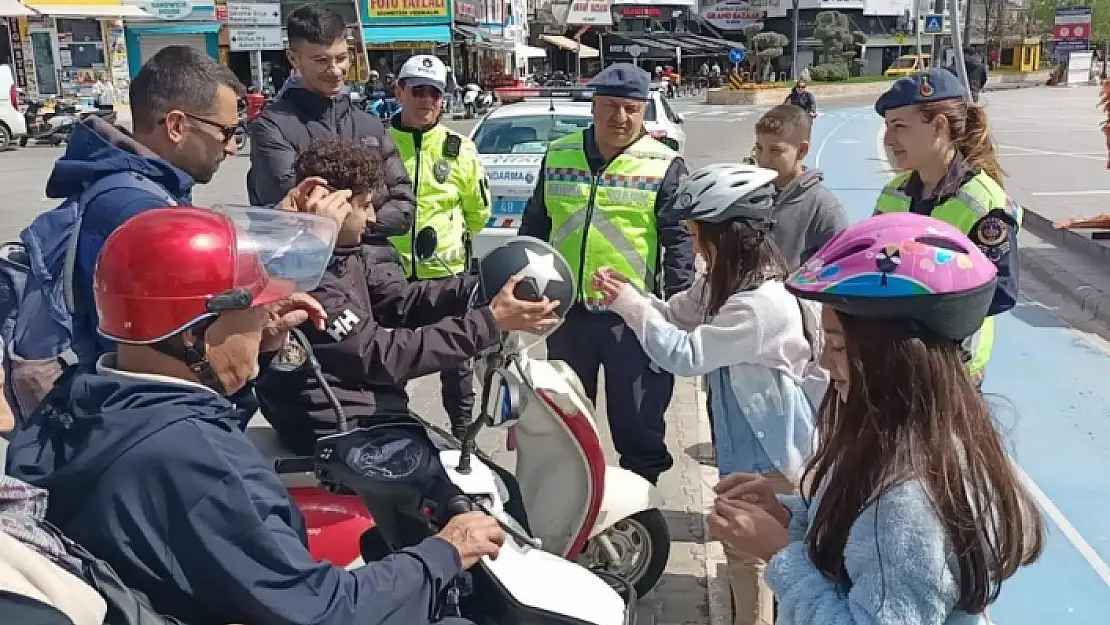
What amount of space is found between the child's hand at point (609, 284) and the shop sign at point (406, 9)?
35.2m

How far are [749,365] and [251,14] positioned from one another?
109ft

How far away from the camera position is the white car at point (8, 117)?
21703 mm

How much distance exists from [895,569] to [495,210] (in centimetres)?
690

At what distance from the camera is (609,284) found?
3.07m

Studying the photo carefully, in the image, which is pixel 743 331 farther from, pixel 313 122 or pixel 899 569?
pixel 313 122

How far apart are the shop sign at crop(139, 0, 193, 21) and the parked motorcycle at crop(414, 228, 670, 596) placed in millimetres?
34624

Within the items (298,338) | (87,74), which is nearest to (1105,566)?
(298,338)

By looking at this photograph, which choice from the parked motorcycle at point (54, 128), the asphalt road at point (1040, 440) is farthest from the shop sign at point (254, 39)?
the asphalt road at point (1040, 440)

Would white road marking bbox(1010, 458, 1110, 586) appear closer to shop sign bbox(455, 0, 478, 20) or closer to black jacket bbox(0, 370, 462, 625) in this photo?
black jacket bbox(0, 370, 462, 625)

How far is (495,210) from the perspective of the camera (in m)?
8.34

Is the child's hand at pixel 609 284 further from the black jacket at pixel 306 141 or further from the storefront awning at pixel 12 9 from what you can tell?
the storefront awning at pixel 12 9

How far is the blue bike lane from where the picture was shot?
12.7 ft

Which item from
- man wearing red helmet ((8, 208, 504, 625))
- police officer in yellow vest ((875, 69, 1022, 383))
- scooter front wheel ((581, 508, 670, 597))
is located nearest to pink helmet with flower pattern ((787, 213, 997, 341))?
man wearing red helmet ((8, 208, 504, 625))

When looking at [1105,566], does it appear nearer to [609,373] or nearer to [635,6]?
[609,373]
